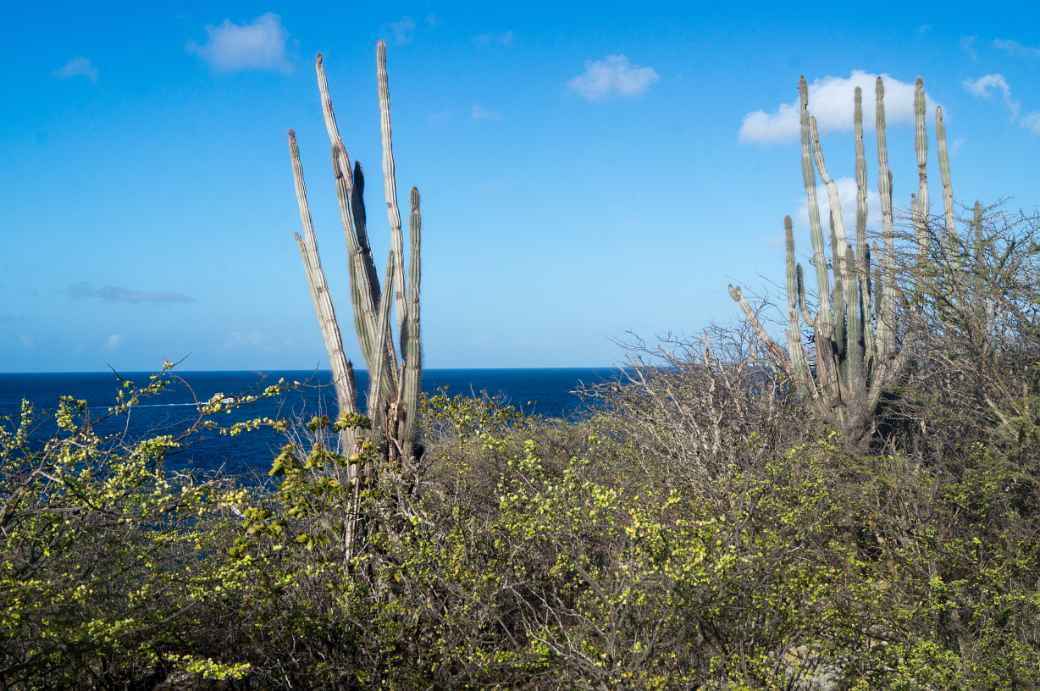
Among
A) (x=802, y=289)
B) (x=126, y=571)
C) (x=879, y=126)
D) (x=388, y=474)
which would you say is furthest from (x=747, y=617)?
(x=879, y=126)

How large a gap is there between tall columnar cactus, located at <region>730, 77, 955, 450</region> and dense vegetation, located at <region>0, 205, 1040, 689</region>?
3.15 meters

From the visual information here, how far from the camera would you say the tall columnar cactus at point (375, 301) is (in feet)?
23.9

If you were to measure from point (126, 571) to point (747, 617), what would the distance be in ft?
11.7

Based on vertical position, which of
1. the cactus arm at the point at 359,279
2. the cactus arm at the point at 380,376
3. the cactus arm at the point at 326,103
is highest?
the cactus arm at the point at 326,103

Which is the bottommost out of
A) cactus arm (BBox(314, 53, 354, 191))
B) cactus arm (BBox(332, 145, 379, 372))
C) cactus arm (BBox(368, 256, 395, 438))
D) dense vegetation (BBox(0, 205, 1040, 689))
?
dense vegetation (BBox(0, 205, 1040, 689))

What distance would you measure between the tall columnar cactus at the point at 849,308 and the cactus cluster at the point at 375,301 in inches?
214

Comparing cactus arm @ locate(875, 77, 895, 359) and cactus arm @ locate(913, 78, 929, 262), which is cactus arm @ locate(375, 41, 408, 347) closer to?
cactus arm @ locate(875, 77, 895, 359)

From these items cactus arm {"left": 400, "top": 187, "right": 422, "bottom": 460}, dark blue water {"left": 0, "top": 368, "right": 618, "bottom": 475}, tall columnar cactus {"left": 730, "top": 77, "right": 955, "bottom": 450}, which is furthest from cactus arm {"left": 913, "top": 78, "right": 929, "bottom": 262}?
cactus arm {"left": 400, "top": 187, "right": 422, "bottom": 460}

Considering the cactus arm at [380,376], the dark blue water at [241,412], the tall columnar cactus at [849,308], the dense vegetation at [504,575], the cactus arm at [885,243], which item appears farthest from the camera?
the tall columnar cactus at [849,308]

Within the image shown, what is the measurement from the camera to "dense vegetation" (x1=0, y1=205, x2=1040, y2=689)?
4758 mm

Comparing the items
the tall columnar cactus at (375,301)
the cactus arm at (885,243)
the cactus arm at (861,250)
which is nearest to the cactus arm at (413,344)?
the tall columnar cactus at (375,301)

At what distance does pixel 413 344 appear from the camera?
764 cm

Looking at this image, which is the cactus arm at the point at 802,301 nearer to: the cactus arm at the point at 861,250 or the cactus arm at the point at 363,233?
the cactus arm at the point at 861,250

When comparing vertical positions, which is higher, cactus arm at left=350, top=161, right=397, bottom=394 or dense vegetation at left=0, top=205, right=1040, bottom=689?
cactus arm at left=350, top=161, right=397, bottom=394
